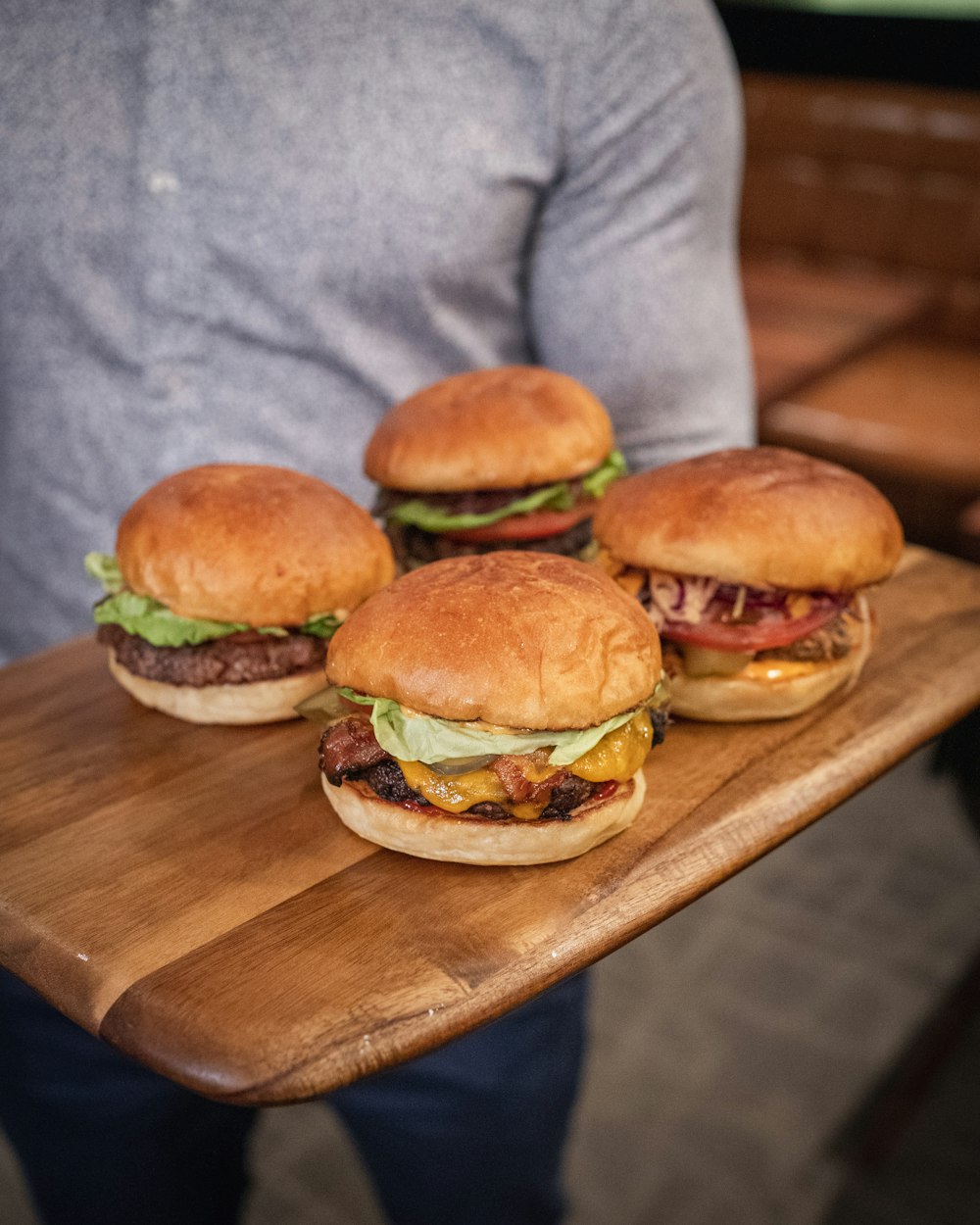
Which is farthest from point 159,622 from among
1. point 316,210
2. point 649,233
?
point 649,233

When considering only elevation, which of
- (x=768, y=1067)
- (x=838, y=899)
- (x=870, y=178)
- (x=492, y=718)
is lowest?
(x=838, y=899)

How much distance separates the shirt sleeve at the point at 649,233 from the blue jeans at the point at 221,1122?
120cm

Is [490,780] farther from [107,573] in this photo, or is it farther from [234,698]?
[107,573]

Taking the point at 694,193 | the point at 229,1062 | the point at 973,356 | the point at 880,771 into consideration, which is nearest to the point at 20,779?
the point at 229,1062

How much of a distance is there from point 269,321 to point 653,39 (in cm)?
90

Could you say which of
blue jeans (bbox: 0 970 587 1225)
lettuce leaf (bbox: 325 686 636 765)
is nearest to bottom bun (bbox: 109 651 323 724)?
lettuce leaf (bbox: 325 686 636 765)

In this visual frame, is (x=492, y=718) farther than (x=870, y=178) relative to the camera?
No

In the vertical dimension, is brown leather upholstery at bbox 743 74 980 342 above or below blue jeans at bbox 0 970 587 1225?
above

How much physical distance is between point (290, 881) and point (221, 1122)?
0.84 m

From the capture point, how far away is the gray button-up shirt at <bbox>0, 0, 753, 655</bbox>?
2.14m

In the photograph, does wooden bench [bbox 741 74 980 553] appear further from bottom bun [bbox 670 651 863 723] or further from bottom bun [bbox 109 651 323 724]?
bottom bun [bbox 109 651 323 724]

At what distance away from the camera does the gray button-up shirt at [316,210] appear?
2.14 metres

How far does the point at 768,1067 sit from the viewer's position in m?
3.12

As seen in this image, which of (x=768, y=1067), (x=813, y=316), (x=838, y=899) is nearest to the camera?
(x=768, y=1067)
